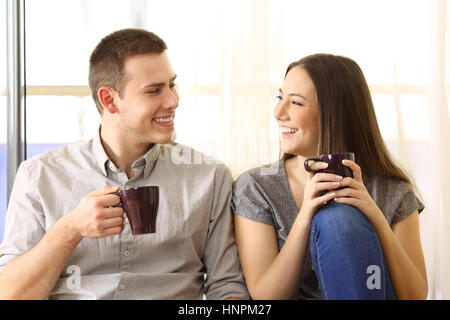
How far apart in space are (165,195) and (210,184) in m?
0.12

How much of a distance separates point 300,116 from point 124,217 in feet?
1.74

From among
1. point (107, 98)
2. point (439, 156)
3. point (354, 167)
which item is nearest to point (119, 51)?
point (107, 98)

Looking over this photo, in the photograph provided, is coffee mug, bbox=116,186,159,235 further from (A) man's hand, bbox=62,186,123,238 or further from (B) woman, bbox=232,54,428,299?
(B) woman, bbox=232,54,428,299

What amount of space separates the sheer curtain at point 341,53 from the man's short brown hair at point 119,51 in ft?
0.98

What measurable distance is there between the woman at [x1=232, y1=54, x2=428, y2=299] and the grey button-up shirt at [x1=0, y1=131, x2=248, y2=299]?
6cm

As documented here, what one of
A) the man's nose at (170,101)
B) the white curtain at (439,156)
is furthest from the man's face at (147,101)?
the white curtain at (439,156)

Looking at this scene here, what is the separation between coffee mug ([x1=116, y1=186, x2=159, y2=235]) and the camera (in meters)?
1.10

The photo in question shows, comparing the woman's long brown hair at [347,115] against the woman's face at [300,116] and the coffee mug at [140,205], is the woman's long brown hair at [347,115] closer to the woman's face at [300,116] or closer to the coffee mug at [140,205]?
the woman's face at [300,116]

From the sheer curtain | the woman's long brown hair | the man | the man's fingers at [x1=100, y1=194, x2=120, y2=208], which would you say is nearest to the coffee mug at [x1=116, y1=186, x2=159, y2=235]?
the man's fingers at [x1=100, y1=194, x2=120, y2=208]

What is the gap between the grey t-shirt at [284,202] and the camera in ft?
4.58

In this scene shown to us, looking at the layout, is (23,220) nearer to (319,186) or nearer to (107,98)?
(107,98)
